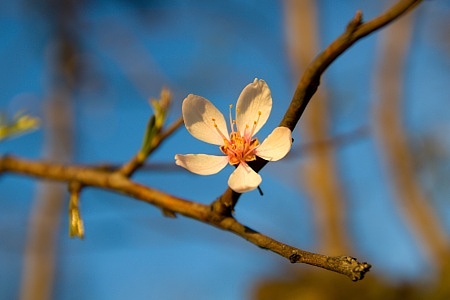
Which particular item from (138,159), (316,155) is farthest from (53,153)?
(138,159)

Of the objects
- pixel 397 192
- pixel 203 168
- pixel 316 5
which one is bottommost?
pixel 203 168

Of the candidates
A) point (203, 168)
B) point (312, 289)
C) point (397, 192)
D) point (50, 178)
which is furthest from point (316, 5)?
point (203, 168)

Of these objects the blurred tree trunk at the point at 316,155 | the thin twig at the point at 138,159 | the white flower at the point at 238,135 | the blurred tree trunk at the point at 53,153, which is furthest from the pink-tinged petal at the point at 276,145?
the blurred tree trunk at the point at 53,153

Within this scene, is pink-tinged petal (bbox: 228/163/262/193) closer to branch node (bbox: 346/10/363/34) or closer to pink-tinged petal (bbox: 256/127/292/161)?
pink-tinged petal (bbox: 256/127/292/161)

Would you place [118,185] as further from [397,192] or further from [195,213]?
[397,192]

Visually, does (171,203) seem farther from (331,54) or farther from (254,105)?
(331,54)

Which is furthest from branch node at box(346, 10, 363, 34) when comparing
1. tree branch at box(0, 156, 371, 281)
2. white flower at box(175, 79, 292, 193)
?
tree branch at box(0, 156, 371, 281)
